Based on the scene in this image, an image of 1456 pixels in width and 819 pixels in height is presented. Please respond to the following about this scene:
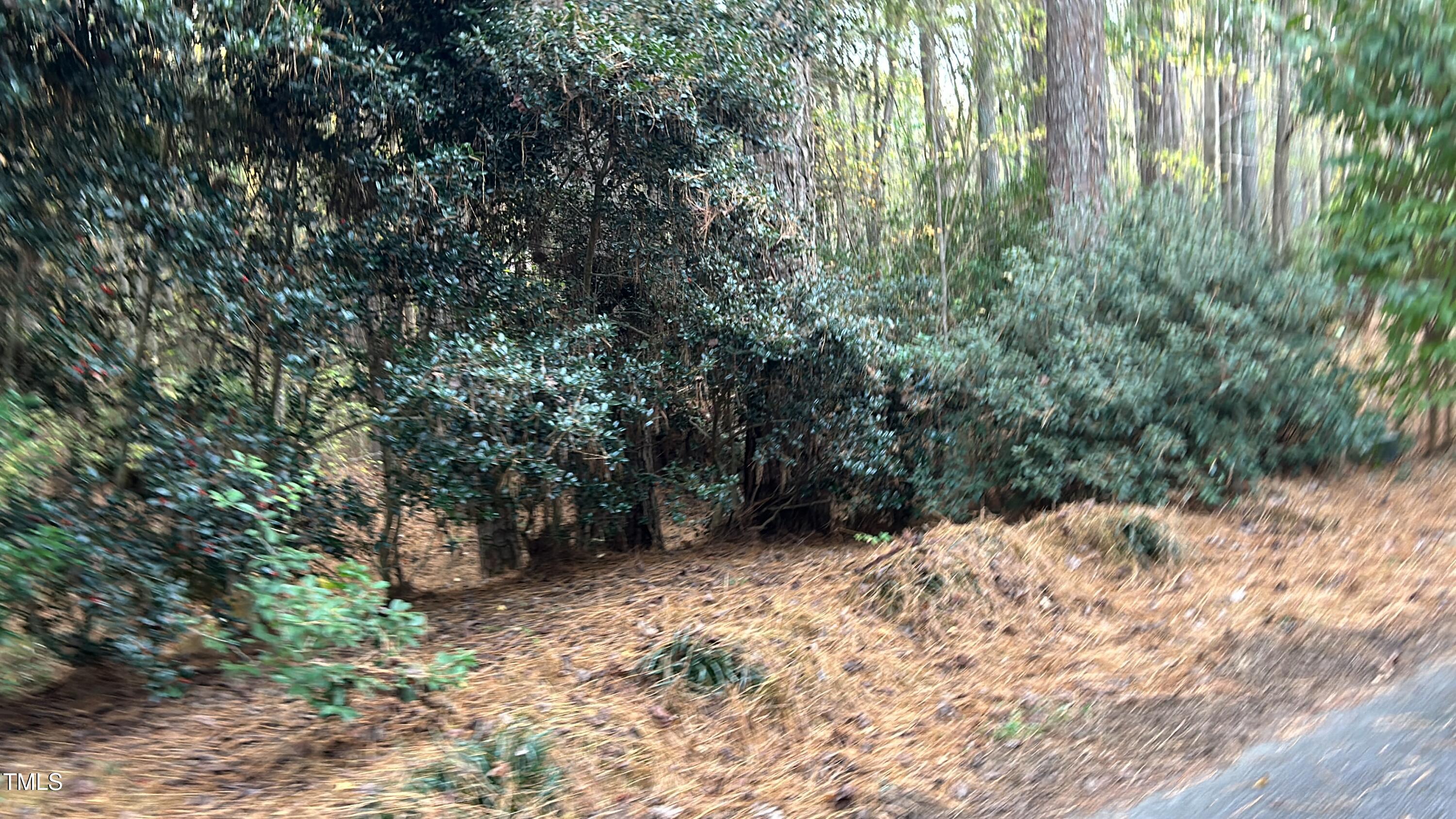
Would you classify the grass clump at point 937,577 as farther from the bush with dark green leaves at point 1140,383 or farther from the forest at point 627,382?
the bush with dark green leaves at point 1140,383

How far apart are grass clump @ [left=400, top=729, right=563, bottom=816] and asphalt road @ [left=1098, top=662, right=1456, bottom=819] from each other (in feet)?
8.42

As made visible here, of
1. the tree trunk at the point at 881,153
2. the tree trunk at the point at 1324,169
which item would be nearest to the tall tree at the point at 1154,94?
the tree trunk at the point at 1324,169

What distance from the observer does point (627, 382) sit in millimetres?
8984

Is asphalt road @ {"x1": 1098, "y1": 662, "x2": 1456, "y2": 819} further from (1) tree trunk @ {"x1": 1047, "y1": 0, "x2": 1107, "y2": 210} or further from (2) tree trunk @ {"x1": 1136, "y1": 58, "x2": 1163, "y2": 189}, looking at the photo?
(2) tree trunk @ {"x1": 1136, "y1": 58, "x2": 1163, "y2": 189}

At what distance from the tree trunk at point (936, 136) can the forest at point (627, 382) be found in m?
0.25

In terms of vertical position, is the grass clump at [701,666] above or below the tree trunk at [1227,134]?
below

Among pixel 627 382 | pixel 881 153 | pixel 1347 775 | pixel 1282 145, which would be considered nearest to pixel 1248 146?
pixel 1282 145

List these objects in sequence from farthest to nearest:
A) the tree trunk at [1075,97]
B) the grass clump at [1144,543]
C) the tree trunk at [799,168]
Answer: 1. the tree trunk at [1075,97]
2. the tree trunk at [799,168]
3. the grass clump at [1144,543]

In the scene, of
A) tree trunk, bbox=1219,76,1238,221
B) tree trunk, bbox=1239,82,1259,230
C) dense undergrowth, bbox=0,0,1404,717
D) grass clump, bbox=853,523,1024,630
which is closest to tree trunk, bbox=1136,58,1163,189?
tree trunk, bbox=1219,76,1238,221

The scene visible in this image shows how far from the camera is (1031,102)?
14344mm

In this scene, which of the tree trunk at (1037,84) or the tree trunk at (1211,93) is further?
the tree trunk at (1211,93)

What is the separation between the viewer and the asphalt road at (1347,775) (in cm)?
383

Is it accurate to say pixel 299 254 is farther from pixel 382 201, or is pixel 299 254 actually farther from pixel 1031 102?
pixel 1031 102

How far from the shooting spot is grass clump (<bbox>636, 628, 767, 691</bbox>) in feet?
18.0
